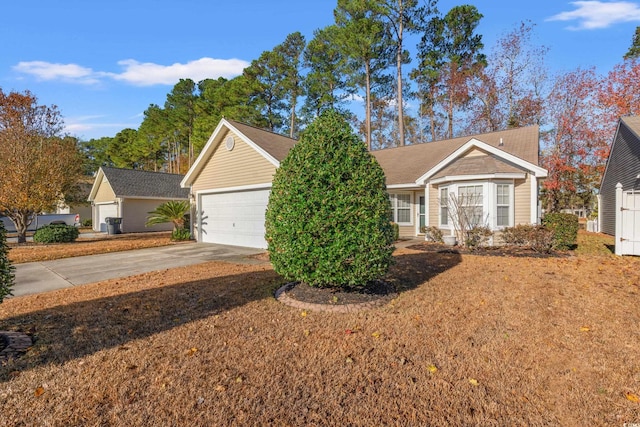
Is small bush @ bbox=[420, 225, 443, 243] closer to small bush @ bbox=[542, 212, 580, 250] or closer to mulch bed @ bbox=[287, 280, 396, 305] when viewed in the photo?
small bush @ bbox=[542, 212, 580, 250]

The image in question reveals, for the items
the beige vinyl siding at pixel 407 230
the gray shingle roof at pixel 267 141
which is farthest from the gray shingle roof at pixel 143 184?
the beige vinyl siding at pixel 407 230

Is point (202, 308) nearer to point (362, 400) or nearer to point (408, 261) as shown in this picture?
point (362, 400)

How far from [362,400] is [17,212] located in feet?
66.0

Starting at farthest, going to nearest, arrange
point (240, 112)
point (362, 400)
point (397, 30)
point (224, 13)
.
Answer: point (240, 112) < point (397, 30) < point (224, 13) < point (362, 400)

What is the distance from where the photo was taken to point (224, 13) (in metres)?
10.8

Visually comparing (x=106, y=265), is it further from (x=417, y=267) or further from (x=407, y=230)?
(x=407, y=230)

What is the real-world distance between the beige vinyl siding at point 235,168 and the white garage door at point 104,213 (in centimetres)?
1253

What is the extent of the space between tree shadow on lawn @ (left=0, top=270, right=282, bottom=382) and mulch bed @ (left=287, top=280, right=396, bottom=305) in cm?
66

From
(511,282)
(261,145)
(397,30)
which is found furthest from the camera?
(397,30)

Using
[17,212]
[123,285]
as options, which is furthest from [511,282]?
[17,212]

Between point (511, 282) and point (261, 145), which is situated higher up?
point (261, 145)

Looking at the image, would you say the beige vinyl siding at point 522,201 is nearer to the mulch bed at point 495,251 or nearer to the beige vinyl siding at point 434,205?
the mulch bed at point 495,251

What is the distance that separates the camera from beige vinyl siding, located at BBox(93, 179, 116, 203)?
22.6m

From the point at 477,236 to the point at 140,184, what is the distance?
23374 millimetres
